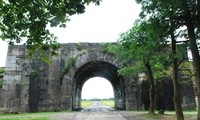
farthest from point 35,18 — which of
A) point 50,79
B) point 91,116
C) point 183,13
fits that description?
point 50,79

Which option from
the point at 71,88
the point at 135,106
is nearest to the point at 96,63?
the point at 71,88

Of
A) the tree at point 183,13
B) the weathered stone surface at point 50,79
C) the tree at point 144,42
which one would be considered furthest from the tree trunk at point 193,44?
the weathered stone surface at point 50,79

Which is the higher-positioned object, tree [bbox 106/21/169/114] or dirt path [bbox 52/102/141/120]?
tree [bbox 106/21/169/114]

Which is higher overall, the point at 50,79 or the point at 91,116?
the point at 50,79

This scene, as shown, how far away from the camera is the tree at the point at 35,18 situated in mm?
6762

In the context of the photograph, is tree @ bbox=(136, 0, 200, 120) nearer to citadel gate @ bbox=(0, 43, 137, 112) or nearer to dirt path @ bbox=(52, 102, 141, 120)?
dirt path @ bbox=(52, 102, 141, 120)

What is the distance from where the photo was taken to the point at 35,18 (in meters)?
7.08

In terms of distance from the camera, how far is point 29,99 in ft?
74.4

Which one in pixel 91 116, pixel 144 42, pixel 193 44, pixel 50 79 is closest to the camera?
pixel 193 44

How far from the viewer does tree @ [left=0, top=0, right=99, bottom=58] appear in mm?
6762

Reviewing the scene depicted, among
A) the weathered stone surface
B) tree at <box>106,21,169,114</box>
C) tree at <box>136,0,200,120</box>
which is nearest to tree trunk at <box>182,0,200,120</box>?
tree at <box>136,0,200,120</box>

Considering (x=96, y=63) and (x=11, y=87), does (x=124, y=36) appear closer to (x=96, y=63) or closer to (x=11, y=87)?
(x=96, y=63)

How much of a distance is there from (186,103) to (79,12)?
58.5 ft

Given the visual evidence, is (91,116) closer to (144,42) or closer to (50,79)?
(144,42)
